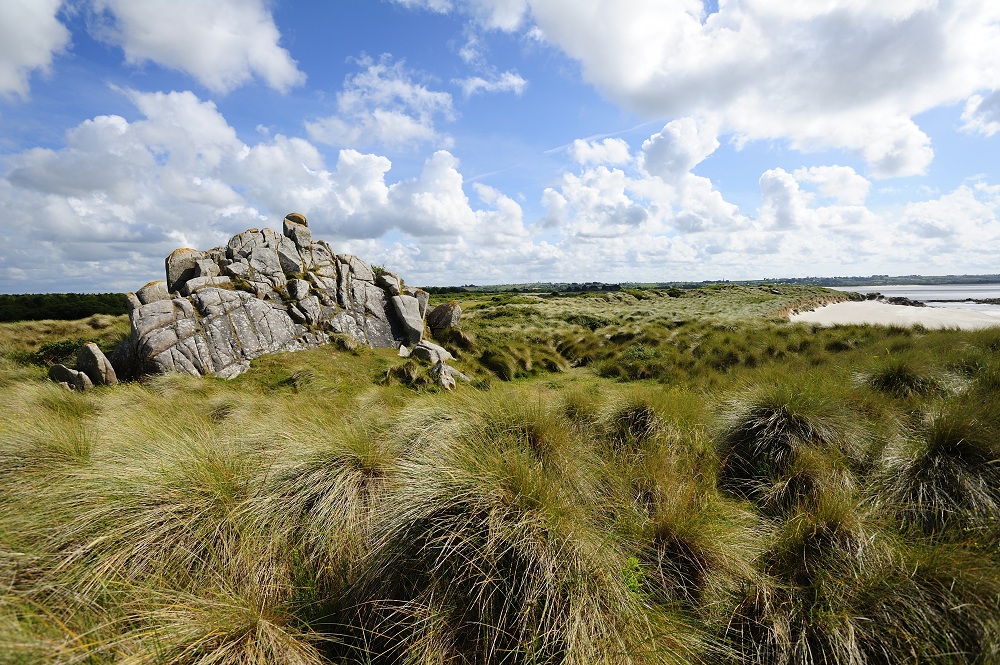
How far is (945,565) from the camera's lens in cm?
293

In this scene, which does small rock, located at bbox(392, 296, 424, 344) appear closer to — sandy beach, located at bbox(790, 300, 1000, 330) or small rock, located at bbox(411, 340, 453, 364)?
small rock, located at bbox(411, 340, 453, 364)

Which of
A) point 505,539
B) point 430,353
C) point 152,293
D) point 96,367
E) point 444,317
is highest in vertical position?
point 152,293

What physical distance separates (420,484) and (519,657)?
56.2 inches

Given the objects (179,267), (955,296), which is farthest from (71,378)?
(955,296)

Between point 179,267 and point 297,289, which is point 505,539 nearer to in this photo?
point 297,289

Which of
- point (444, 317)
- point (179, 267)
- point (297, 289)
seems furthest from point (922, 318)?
point (179, 267)

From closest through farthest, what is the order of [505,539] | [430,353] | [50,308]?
→ [505,539], [430,353], [50,308]

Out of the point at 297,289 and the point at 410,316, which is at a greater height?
the point at 297,289

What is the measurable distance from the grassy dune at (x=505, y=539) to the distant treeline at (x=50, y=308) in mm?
33793

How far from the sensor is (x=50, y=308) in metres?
31.3

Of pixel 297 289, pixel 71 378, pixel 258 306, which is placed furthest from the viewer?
pixel 297 289

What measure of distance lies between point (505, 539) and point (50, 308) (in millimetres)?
45088

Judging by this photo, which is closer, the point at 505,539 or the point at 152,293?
the point at 505,539

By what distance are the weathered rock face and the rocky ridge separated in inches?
1.2
